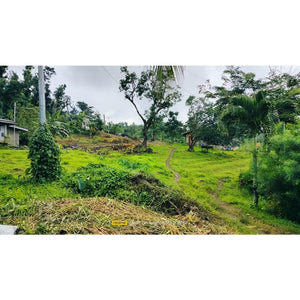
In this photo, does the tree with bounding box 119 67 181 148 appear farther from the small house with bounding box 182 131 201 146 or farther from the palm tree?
the palm tree

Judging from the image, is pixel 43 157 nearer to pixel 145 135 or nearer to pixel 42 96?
pixel 42 96

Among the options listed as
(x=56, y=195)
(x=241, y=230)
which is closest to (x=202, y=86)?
(x=241, y=230)

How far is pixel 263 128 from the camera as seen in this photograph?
11.9 ft

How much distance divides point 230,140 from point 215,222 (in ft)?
4.75

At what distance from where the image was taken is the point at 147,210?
346 centimetres

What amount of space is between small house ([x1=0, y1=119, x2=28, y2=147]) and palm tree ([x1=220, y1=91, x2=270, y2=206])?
3.70 metres

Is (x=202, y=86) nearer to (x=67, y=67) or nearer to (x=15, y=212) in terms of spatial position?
(x=67, y=67)

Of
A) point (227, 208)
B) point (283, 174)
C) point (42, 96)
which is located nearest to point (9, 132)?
point (42, 96)

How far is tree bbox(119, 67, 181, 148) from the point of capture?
3594mm

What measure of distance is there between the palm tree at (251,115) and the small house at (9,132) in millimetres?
3700

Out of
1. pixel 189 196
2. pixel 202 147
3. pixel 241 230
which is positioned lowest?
pixel 241 230

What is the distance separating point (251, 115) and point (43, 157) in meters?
3.75

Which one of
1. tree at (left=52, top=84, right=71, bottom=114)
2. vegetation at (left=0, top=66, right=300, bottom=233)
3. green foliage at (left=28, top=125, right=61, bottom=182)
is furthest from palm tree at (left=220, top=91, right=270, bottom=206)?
green foliage at (left=28, top=125, right=61, bottom=182)

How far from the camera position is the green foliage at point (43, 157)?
147 inches
